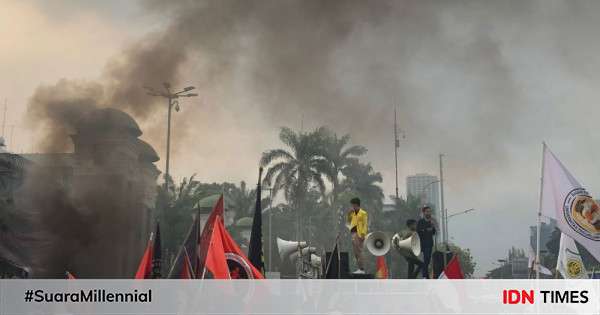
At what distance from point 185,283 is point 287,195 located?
29.8m

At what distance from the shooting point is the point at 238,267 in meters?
8.86

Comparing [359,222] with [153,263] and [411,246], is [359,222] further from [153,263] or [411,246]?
[153,263]

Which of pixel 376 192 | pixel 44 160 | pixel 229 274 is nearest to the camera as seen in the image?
pixel 229 274

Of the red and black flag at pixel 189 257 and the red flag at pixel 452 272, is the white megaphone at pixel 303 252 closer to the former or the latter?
the red flag at pixel 452 272

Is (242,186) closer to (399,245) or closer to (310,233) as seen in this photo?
(310,233)

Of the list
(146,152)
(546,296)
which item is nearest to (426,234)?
(546,296)

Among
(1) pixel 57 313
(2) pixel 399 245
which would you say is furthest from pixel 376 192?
(1) pixel 57 313

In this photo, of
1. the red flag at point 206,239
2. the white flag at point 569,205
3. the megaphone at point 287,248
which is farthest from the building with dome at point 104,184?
the white flag at point 569,205

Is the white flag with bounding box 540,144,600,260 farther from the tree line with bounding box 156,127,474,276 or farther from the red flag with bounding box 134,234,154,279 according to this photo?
the tree line with bounding box 156,127,474,276

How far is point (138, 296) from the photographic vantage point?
9500 mm

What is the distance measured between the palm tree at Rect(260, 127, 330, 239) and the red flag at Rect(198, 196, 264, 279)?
94.9 feet

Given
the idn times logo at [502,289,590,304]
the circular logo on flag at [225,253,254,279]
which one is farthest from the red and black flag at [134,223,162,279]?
the idn times logo at [502,289,590,304]

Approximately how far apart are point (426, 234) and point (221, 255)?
193 inches

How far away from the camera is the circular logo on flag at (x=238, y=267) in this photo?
8797mm
